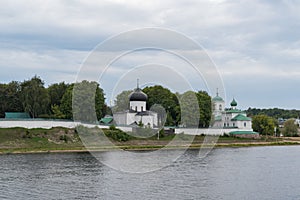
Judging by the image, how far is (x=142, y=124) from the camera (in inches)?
2426

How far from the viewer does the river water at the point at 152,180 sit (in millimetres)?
23438

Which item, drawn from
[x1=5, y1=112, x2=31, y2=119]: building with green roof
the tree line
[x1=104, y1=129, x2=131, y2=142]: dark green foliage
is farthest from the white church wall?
[x1=5, y1=112, x2=31, y2=119]: building with green roof

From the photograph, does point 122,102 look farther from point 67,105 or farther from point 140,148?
point 140,148

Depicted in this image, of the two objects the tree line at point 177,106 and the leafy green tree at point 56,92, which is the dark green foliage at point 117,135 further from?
the leafy green tree at point 56,92

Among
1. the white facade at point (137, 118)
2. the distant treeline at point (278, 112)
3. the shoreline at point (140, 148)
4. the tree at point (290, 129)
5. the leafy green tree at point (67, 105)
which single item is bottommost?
the shoreline at point (140, 148)

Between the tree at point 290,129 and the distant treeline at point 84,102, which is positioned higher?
the distant treeline at point 84,102

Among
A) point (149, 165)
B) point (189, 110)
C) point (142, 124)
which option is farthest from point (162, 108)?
point (149, 165)

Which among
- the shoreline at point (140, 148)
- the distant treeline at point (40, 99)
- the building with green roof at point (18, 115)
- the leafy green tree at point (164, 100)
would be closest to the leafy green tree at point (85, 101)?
the distant treeline at point (40, 99)

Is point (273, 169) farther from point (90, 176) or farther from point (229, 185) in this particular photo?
point (90, 176)

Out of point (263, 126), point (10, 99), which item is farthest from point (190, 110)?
point (10, 99)

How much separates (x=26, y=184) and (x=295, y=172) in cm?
1724

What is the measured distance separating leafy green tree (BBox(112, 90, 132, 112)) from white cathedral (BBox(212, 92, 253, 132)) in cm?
1372

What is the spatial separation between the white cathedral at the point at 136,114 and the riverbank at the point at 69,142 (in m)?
4.87

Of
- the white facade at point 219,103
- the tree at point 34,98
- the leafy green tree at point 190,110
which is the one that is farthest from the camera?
the white facade at point 219,103
